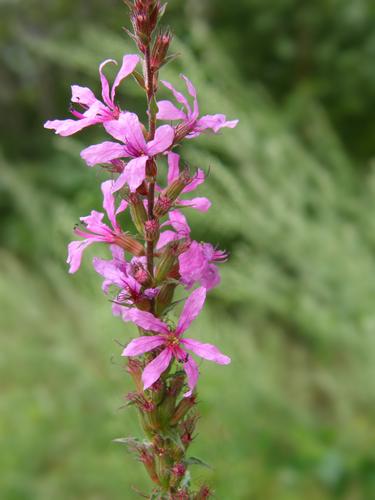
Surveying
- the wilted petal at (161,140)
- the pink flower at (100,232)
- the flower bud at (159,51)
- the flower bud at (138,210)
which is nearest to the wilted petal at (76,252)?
the pink flower at (100,232)

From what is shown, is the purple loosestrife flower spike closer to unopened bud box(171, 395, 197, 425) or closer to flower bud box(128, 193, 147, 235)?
flower bud box(128, 193, 147, 235)

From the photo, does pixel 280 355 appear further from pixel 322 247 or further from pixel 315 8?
pixel 315 8

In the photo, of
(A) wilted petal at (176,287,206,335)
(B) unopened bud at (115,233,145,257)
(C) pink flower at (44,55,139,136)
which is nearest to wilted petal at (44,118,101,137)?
(C) pink flower at (44,55,139,136)

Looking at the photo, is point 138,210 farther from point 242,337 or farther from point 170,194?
point 242,337

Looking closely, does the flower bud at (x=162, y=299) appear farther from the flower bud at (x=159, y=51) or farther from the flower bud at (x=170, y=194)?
the flower bud at (x=159, y=51)

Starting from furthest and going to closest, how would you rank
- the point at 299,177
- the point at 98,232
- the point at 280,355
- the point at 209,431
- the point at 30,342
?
the point at 280,355 → the point at 30,342 → the point at 299,177 → the point at 209,431 → the point at 98,232

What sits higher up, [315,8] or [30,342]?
[315,8]

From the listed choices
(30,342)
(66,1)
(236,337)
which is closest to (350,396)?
(236,337)
